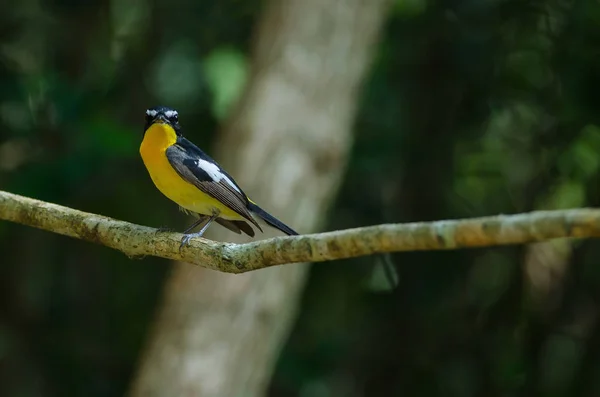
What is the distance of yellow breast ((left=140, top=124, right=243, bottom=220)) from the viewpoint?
402 cm

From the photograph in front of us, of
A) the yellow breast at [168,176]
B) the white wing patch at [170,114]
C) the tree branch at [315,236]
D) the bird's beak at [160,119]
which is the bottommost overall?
the tree branch at [315,236]

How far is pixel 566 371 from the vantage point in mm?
6691

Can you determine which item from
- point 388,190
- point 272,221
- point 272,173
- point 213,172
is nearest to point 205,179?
point 213,172

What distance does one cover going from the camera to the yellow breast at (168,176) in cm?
402

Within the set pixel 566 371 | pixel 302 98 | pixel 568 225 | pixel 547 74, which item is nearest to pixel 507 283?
pixel 566 371

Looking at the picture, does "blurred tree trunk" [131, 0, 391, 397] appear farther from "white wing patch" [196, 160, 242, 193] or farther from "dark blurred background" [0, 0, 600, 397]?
"white wing patch" [196, 160, 242, 193]

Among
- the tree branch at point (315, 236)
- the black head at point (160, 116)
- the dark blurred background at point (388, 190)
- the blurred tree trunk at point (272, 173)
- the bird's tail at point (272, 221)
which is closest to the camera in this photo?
the tree branch at point (315, 236)

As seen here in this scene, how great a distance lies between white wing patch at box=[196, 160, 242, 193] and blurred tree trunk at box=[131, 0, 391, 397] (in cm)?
183

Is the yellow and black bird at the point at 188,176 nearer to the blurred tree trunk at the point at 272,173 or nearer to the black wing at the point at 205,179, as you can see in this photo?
the black wing at the point at 205,179

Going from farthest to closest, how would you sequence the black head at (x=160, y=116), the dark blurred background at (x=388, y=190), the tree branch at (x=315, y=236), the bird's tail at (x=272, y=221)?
1. the dark blurred background at (x=388, y=190)
2. the black head at (x=160, y=116)
3. the bird's tail at (x=272, y=221)
4. the tree branch at (x=315, y=236)

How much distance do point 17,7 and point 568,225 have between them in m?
6.18

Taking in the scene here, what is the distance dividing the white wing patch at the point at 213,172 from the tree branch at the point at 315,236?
1.83 feet

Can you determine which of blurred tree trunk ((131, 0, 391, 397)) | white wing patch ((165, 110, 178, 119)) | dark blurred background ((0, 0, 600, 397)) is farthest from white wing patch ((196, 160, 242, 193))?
dark blurred background ((0, 0, 600, 397))

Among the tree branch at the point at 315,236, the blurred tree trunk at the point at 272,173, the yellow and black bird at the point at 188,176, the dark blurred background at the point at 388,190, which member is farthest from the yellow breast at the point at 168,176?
the dark blurred background at the point at 388,190
